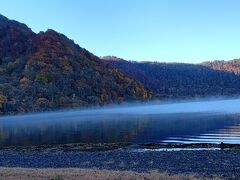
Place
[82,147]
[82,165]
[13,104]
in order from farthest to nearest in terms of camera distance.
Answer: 1. [13,104]
2. [82,147]
3. [82,165]

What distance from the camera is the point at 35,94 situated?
194m

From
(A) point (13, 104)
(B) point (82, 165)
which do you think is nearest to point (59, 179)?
(B) point (82, 165)

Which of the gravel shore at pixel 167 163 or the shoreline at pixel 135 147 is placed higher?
the gravel shore at pixel 167 163

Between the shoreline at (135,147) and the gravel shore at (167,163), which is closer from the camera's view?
the gravel shore at (167,163)

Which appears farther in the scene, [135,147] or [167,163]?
[135,147]

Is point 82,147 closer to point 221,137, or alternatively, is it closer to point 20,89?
point 221,137

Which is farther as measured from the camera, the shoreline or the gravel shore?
the shoreline

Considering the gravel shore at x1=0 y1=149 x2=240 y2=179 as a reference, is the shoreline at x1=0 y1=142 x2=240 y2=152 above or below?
below

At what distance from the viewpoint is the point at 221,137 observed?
6284 cm

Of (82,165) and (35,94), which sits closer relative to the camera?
(82,165)

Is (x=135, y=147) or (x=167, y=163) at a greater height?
(x=167, y=163)

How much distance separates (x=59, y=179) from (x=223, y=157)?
2074 cm

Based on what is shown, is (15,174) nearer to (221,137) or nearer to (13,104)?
(221,137)

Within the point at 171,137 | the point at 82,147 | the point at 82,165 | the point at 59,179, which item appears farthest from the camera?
the point at 171,137
